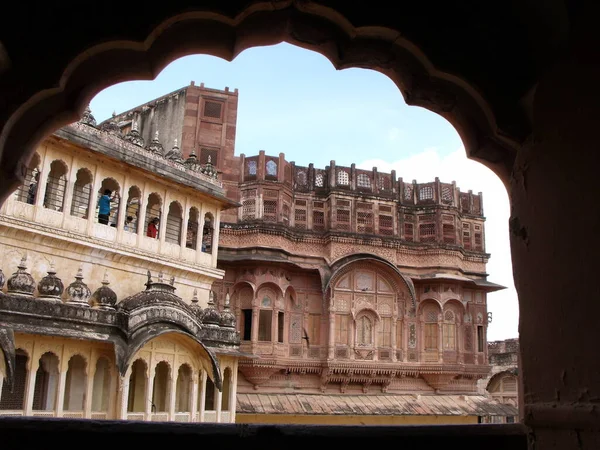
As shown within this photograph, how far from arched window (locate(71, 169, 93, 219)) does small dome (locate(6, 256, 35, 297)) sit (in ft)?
9.30

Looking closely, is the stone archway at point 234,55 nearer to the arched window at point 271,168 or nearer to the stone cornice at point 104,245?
the stone cornice at point 104,245

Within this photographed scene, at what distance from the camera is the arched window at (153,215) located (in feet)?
53.4

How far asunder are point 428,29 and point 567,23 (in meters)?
0.61

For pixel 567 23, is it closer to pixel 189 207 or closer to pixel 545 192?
pixel 545 192

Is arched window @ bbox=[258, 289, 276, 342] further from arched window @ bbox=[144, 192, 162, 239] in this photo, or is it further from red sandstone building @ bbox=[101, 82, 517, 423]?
arched window @ bbox=[144, 192, 162, 239]

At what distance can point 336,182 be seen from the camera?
23.6m

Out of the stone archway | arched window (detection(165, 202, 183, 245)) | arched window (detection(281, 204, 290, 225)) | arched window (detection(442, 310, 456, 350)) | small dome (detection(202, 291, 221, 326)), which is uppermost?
arched window (detection(281, 204, 290, 225))

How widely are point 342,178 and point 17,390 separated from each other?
554 inches

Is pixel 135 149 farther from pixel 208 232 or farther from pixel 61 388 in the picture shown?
pixel 61 388

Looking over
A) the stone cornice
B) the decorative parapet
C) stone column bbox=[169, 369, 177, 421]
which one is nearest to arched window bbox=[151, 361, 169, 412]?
stone column bbox=[169, 369, 177, 421]

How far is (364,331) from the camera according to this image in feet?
73.7

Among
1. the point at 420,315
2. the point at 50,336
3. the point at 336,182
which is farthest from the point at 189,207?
the point at 420,315

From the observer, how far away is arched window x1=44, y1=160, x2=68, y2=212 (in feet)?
47.1

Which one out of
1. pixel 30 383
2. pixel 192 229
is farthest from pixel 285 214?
pixel 30 383
